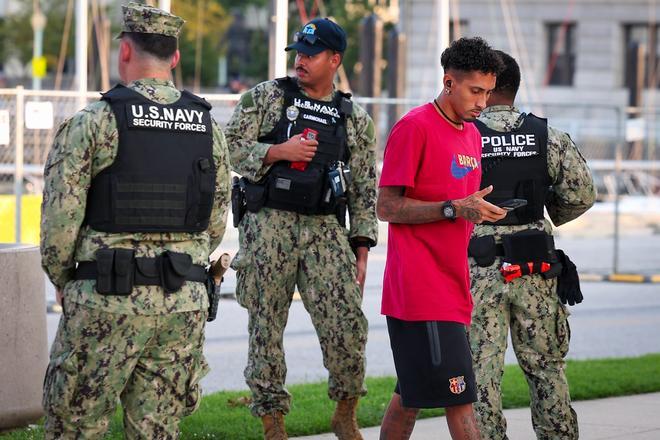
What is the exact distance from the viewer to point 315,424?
8.16 m

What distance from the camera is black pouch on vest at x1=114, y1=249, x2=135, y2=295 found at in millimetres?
5230

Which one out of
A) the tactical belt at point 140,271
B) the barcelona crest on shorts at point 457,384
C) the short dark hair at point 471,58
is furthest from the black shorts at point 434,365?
the tactical belt at point 140,271

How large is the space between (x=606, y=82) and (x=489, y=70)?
43452 millimetres

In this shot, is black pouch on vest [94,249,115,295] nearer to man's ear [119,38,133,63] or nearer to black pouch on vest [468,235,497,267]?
man's ear [119,38,133,63]

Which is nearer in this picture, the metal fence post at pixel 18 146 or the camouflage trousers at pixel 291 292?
the camouflage trousers at pixel 291 292

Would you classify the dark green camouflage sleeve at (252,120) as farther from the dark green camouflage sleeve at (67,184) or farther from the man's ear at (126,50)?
the dark green camouflage sleeve at (67,184)

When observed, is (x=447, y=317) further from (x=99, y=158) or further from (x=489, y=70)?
(x=99, y=158)

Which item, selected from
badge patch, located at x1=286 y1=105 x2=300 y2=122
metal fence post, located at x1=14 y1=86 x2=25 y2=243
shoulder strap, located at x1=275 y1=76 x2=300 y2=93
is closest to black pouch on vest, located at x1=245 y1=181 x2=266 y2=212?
badge patch, located at x1=286 y1=105 x2=300 y2=122

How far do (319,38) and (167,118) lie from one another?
2052mm

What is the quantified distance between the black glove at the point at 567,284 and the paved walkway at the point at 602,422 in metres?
1.35

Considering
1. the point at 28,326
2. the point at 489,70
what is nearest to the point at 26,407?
the point at 28,326

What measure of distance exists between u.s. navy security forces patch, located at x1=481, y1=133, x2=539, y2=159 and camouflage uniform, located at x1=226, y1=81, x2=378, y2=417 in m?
0.79

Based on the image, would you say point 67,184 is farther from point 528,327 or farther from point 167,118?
point 528,327

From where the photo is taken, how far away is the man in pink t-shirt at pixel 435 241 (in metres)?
5.91
